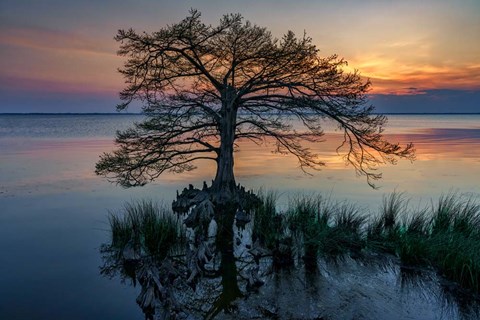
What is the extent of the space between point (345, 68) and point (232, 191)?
5.79m

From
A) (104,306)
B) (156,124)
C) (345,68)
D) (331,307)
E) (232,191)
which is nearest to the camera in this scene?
(331,307)

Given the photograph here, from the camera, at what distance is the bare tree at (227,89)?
11930 mm

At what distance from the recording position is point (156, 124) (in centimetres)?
1364

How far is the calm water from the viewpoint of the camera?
26.9ft

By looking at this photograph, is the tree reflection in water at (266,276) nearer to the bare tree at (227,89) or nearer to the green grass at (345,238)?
the green grass at (345,238)

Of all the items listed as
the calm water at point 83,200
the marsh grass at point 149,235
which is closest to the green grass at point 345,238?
the marsh grass at point 149,235

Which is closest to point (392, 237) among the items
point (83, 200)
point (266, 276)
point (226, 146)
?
point (266, 276)

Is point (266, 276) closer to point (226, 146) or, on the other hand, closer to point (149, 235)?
point (149, 235)

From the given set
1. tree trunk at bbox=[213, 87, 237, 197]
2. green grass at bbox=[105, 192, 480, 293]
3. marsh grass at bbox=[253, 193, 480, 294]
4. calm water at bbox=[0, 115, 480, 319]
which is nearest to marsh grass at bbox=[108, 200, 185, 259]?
green grass at bbox=[105, 192, 480, 293]

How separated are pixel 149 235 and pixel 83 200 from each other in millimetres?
8904

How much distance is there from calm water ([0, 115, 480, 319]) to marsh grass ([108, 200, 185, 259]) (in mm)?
861

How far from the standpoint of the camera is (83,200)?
59.3 feet

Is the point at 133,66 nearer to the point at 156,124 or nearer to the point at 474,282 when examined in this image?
the point at 156,124

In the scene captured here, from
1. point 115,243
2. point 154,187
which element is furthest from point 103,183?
point 115,243
